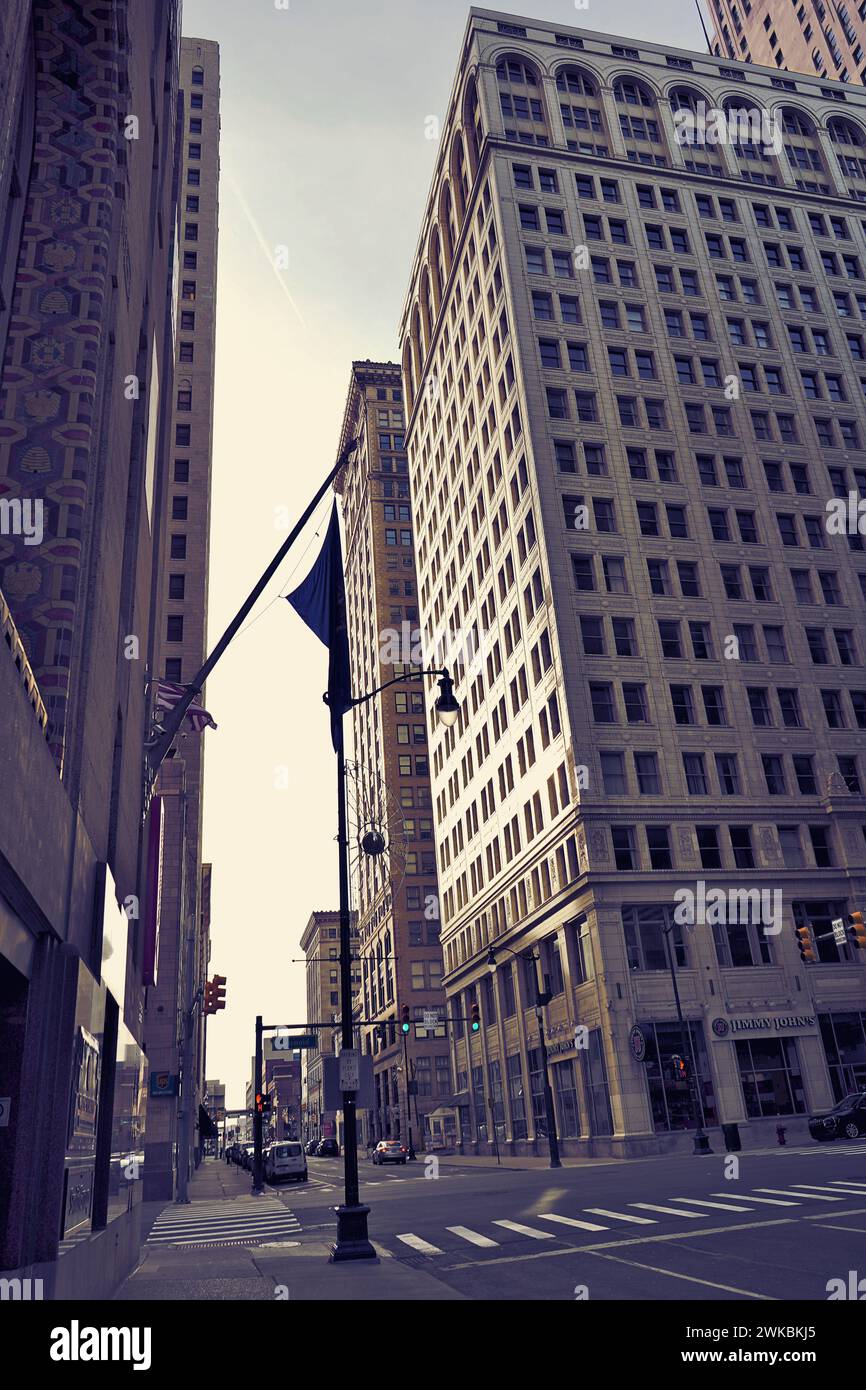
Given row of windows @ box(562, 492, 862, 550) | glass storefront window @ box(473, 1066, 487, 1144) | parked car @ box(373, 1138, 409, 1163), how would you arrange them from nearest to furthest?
row of windows @ box(562, 492, 862, 550)
glass storefront window @ box(473, 1066, 487, 1144)
parked car @ box(373, 1138, 409, 1163)

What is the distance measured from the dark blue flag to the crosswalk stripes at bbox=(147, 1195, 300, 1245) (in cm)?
1113

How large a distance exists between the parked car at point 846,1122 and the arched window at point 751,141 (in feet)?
207

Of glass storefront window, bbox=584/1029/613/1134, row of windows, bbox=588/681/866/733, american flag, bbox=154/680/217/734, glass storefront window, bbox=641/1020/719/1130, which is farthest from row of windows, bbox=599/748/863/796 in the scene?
american flag, bbox=154/680/217/734

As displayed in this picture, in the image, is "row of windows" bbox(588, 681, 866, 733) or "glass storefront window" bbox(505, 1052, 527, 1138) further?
"glass storefront window" bbox(505, 1052, 527, 1138)

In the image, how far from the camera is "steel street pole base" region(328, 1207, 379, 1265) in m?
14.7

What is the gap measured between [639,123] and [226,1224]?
75458 mm

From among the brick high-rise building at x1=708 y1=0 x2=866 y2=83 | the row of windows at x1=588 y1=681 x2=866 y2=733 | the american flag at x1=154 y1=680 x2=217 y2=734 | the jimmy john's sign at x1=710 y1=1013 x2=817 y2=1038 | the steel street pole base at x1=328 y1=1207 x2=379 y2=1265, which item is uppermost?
the brick high-rise building at x1=708 y1=0 x2=866 y2=83

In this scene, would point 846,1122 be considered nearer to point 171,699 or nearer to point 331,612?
point 171,699

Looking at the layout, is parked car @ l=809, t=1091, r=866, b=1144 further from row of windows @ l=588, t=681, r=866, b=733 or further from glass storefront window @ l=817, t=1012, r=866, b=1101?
row of windows @ l=588, t=681, r=866, b=733

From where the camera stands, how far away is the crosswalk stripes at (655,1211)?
16453 mm

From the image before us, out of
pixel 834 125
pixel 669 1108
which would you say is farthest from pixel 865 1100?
pixel 834 125

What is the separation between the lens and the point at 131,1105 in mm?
16156

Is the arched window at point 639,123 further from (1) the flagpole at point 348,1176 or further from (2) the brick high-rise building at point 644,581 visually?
(1) the flagpole at point 348,1176

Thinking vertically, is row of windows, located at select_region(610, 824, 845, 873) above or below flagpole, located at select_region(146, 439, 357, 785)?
above
